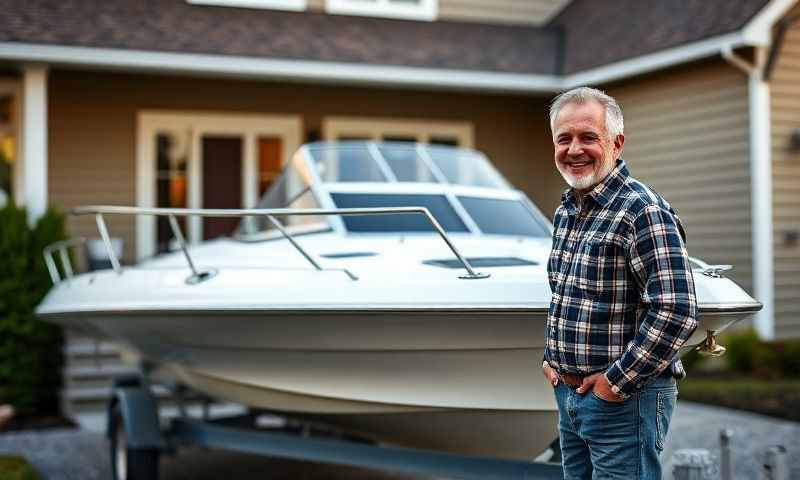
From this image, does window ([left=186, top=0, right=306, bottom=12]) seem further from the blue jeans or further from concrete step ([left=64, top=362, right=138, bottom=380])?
the blue jeans

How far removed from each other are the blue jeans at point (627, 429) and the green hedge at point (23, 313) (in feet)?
23.4

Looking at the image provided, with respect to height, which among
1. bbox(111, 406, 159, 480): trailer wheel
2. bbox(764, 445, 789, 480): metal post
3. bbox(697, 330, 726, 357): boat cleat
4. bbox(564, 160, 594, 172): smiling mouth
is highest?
bbox(564, 160, 594, 172): smiling mouth

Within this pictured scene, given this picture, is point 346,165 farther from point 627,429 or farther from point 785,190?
point 785,190

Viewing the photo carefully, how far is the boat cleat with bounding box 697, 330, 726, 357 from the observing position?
315 cm

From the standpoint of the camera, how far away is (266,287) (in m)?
4.29

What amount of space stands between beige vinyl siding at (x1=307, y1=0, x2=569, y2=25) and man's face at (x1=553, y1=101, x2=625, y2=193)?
31.2 ft

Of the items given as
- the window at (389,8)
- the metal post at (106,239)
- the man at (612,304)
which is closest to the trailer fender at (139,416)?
the metal post at (106,239)

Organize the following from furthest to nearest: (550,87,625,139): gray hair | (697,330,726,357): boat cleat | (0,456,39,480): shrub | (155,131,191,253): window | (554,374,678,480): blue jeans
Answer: (155,131,191,253): window < (0,456,39,480): shrub < (697,330,726,357): boat cleat < (550,87,625,139): gray hair < (554,374,678,480): blue jeans

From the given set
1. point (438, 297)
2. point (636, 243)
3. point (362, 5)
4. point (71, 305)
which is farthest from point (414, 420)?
point (362, 5)

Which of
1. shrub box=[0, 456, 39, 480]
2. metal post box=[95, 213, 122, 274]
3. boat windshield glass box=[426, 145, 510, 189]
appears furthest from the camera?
boat windshield glass box=[426, 145, 510, 189]

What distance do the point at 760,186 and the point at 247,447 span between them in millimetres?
6529

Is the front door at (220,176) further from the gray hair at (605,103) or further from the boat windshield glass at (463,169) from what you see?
the gray hair at (605,103)

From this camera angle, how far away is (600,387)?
269 centimetres

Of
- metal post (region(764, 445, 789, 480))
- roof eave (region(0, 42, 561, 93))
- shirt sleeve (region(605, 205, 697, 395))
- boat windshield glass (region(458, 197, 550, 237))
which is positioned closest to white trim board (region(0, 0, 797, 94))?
roof eave (region(0, 42, 561, 93))
